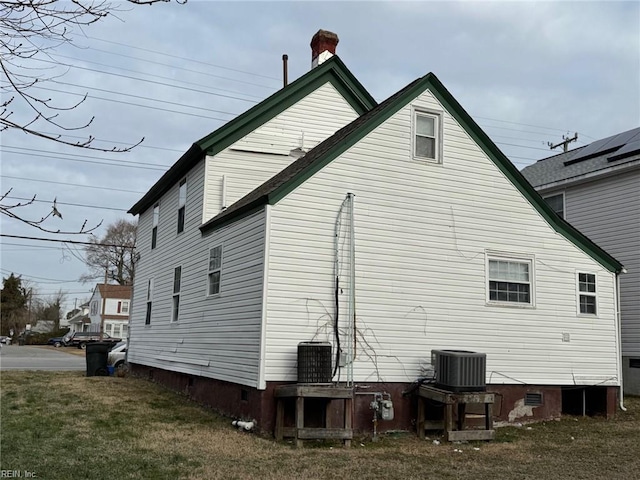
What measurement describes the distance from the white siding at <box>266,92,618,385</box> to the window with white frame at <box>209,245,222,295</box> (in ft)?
8.38

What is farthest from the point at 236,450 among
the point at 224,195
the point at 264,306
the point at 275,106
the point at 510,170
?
the point at 275,106

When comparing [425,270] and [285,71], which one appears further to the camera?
[285,71]

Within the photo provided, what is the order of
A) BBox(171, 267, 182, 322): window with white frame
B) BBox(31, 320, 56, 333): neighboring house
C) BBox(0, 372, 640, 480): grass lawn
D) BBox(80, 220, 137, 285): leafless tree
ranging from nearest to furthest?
1. BBox(0, 372, 640, 480): grass lawn
2. BBox(171, 267, 182, 322): window with white frame
3. BBox(80, 220, 137, 285): leafless tree
4. BBox(31, 320, 56, 333): neighboring house

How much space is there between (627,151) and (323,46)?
377 inches

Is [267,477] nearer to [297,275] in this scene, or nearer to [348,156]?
[297,275]

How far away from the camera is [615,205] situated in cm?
1880

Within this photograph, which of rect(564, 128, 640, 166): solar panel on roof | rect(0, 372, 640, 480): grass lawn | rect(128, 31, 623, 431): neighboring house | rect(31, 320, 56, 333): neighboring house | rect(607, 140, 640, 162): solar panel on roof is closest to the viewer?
rect(0, 372, 640, 480): grass lawn

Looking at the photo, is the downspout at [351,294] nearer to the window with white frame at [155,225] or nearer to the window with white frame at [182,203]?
the window with white frame at [182,203]

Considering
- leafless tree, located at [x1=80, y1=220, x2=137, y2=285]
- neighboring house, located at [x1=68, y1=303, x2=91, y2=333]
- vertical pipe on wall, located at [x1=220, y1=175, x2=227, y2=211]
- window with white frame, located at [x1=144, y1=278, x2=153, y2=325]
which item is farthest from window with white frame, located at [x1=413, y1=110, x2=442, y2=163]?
neighboring house, located at [x1=68, y1=303, x2=91, y2=333]

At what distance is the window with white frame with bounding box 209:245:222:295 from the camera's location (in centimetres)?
1334

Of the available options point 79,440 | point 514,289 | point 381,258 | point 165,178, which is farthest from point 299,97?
point 79,440

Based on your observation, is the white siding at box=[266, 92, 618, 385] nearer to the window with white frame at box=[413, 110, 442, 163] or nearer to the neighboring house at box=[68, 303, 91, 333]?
the window with white frame at box=[413, 110, 442, 163]

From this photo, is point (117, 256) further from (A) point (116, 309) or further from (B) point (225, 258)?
(B) point (225, 258)

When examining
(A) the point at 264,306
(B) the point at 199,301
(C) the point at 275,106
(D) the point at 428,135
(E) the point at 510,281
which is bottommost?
(A) the point at 264,306
